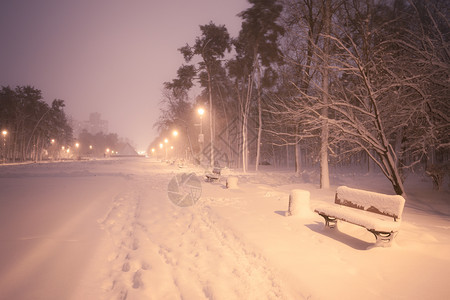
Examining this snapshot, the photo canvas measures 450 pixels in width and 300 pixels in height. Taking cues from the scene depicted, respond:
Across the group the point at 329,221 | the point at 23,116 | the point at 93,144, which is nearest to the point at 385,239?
the point at 329,221

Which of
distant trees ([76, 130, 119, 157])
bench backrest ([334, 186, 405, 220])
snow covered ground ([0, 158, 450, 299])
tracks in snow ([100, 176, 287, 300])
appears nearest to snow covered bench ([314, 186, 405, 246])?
bench backrest ([334, 186, 405, 220])

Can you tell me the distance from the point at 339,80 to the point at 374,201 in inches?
205

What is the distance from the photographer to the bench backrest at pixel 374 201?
4660 millimetres

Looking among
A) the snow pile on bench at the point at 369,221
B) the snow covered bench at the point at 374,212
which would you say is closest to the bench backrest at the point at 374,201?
the snow covered bench at the point at 374,212

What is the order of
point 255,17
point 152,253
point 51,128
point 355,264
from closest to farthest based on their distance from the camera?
point 355,264
point 152,253
point 255,17
point 51,128

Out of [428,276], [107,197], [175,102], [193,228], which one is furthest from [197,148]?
[428,276]

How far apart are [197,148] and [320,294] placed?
151 feet

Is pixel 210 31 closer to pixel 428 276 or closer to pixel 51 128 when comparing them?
pixel 428 276

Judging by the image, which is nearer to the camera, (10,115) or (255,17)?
(255,17)

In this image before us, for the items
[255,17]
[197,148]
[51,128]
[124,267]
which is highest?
[255,17]

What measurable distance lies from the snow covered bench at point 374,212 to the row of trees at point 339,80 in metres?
2.46

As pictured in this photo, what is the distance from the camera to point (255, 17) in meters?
21.4

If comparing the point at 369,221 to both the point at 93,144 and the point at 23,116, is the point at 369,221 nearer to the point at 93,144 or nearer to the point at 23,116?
the point at 23,116

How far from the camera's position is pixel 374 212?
16.9ft
